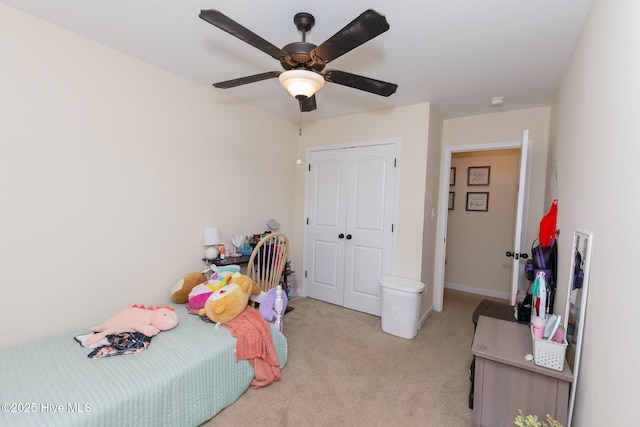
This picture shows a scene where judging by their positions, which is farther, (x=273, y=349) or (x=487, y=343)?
(x=273, y=349)

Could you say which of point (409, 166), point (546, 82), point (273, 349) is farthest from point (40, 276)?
point (546, 82)

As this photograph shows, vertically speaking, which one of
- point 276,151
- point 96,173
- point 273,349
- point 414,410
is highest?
point 276,151

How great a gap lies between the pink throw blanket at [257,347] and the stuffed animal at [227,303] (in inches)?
2.3

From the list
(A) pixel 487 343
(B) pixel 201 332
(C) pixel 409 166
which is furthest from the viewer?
(C) pixel 409 166

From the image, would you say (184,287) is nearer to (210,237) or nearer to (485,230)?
(210,237)

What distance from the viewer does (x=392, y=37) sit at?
74.4 inches

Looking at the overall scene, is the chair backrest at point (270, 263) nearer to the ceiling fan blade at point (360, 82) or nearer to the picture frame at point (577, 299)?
the ceiling fan blade at point (360, 82)

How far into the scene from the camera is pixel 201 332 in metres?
2.02

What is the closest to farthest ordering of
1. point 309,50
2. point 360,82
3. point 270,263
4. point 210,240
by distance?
point 309,50 < point 360,82 < point 210,240 < point 270,263

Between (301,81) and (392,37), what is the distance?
76 centimetres

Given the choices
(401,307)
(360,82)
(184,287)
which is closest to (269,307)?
(184,287)

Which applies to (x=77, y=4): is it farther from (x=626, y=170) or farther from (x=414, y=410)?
(x=414, y=410)

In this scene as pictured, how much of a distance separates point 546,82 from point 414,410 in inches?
111

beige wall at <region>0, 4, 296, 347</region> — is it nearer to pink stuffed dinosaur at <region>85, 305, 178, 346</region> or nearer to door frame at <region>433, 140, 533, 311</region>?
pink stuffed dinosaur at <region>85, 305, 178, 346</region>
